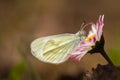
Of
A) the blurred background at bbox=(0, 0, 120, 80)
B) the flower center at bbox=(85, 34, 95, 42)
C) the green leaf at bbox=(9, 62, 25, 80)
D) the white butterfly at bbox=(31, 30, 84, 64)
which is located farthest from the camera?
the blurred background at bbox=(0, 0, 120, 80)

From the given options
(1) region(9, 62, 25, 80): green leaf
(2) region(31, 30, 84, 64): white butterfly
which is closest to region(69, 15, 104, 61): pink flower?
(2) region(31, 30, 84, 64): white butterfly

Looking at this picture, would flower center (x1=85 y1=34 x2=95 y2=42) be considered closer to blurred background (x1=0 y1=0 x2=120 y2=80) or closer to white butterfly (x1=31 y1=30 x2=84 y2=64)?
white butterfly (x1=31 y1=30 x2=84 y2=64)

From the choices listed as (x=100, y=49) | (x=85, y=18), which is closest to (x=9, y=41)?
(x=85, y=18)

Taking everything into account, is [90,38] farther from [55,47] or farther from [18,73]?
[18,73]

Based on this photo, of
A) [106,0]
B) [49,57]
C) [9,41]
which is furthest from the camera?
[106,0]

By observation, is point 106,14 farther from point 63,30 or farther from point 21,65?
point 21,65

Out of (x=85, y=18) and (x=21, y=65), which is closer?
(x=21, y=65)

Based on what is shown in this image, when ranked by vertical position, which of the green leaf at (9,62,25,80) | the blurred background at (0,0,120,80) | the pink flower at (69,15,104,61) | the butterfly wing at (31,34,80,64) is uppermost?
the pink flower at (69,15,104,61)

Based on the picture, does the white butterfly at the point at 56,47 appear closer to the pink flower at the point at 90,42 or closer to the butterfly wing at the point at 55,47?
the butterfly wing at the point at 55,47
